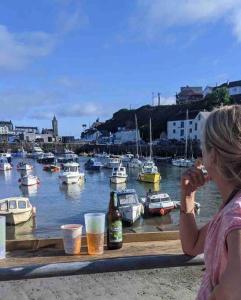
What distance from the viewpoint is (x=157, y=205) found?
114 feet

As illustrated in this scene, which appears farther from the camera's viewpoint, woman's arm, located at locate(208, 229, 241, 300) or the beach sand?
the beach sand

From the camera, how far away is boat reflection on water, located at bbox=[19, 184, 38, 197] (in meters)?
52.8

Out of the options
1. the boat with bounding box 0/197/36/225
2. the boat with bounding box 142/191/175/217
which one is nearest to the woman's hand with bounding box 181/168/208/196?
the boat with bounding box 0/197/36/225

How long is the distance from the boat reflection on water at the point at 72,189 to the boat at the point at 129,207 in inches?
548

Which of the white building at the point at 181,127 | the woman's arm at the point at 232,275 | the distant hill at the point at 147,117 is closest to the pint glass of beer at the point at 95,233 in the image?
the woman's arm at the point at 232,275

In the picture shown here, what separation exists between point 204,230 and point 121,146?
144751 millimetres

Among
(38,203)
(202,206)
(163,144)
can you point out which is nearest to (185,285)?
(202,206)

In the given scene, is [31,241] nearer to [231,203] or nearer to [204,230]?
[204,230]

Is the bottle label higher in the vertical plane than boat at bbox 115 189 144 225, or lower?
higher

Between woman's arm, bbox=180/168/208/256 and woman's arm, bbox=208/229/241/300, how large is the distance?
0.70 m

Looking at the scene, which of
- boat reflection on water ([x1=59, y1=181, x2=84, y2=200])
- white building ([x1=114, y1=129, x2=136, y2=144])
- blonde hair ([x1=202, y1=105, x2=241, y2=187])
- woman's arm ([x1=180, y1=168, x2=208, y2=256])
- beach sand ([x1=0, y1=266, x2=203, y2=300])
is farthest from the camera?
white building ([x1=114, y1=129, x2=136, y2=144])

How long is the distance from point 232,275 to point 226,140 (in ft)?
1.49

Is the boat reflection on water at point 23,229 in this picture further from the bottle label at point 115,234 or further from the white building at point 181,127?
the white building at point 181,127

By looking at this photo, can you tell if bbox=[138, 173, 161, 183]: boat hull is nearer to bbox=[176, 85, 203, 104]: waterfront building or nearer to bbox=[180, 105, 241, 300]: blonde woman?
bbox=[180, 105, 241, 300]: blonde woman
